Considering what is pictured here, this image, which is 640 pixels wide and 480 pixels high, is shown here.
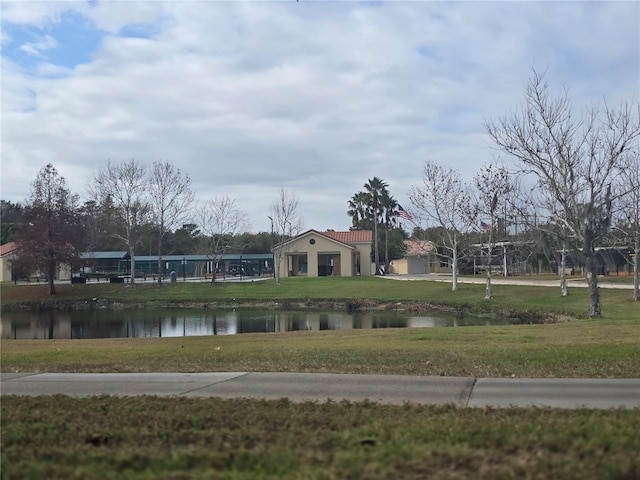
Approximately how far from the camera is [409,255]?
86812 mm

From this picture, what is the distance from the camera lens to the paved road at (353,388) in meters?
9.36

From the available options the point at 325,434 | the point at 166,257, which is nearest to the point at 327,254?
the point at 166,257

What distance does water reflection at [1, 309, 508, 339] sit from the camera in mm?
34250

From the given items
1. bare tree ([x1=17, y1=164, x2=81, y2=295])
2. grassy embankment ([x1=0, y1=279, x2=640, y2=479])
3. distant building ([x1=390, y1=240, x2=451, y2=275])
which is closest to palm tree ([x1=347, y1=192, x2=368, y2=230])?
distant building ([x1=390, y1=240, x2=451, y2=275])

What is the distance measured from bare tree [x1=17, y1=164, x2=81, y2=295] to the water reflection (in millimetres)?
10191

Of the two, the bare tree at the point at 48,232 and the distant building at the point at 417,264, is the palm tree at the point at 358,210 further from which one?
the bare tree at the point at 48,232

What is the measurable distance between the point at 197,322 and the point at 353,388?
100 feet

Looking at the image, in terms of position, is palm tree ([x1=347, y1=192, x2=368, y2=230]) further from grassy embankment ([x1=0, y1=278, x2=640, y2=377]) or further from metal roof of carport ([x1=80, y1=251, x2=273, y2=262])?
grassy embankment ([x1=0, y1=278, x2=640, y2=377])

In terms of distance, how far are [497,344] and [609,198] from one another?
1248 centimetres

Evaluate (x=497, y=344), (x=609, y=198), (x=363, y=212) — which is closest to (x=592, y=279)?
(x=609, y=198)

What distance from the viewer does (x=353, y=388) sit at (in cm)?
1048

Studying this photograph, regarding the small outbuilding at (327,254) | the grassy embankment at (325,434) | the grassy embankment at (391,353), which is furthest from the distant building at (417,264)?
the grassy embankment at (325,434)

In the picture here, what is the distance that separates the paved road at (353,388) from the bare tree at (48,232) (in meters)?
48.6

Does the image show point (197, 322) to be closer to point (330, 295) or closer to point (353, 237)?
point (330, 295)
